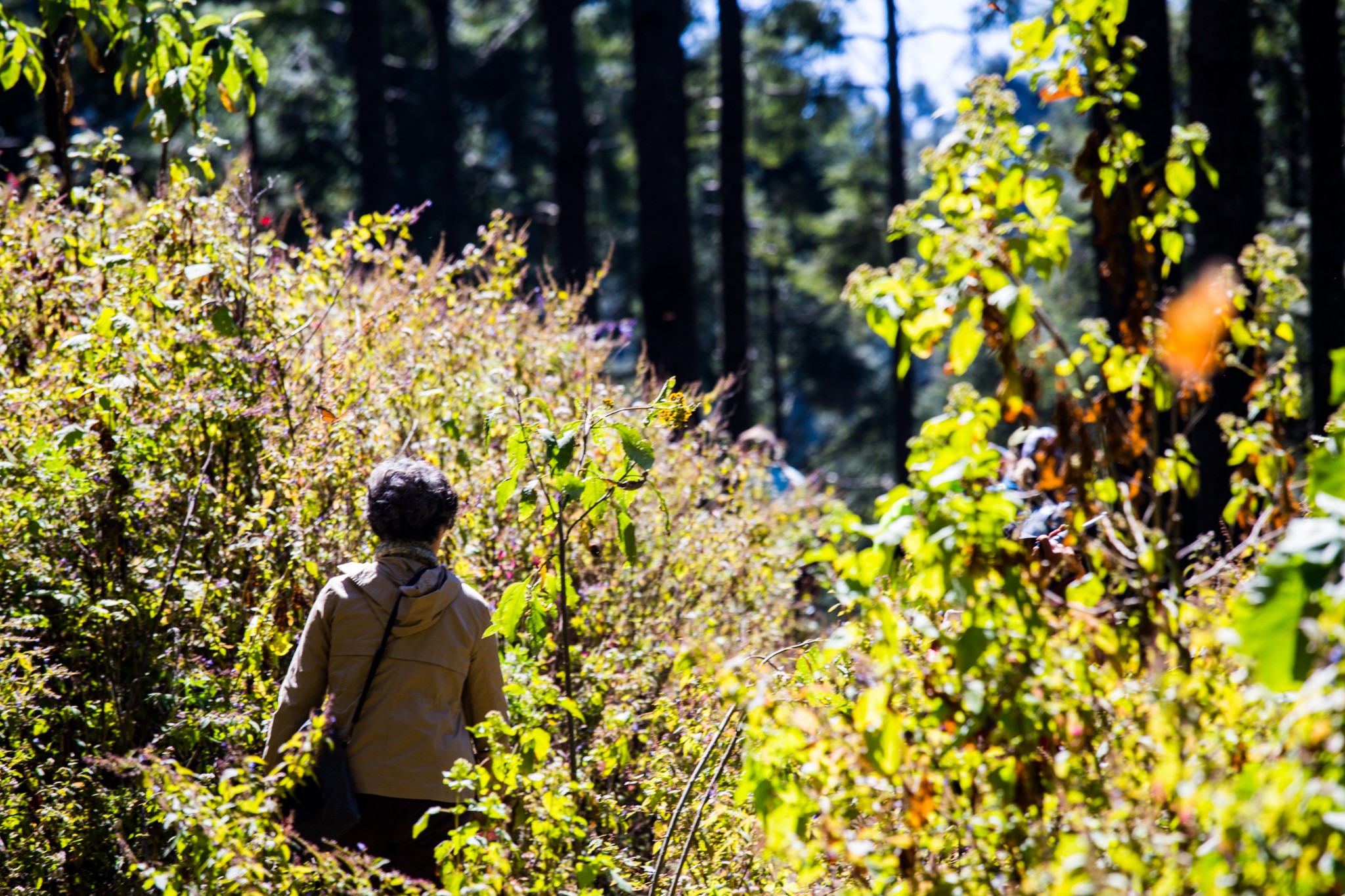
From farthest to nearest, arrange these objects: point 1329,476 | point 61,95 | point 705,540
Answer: point 705,540, point 61,95, point 1329,476

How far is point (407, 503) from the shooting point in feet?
10.2

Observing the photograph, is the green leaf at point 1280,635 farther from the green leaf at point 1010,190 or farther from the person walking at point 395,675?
the person walking at point 395,675

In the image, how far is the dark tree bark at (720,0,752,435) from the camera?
1323 cm

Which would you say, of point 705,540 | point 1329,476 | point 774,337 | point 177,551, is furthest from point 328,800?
point 774,337

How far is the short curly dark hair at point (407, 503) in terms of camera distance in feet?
10.2

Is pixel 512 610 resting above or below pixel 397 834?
above

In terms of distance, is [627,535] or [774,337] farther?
[774,337]

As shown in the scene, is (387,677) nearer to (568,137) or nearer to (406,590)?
(406,590)

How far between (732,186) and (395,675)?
11.4 meters

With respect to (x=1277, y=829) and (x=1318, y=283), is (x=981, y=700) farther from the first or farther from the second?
(x=1318, y=283)

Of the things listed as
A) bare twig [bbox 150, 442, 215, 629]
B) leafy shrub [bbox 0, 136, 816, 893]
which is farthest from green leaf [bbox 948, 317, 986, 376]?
bare twig [bbox 150, 442, 215, 629]

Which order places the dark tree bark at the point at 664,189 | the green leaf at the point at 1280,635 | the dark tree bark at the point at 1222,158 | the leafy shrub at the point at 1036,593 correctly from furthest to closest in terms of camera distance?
the dark tree bark at the point at 664,189
the dark tree bark at the point at 1222,158
the leafy shrub at the point at 1036,593
the green leaf at the point at 1280,635

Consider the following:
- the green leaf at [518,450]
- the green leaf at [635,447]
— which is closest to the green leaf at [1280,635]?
the green leaf at [635,447]

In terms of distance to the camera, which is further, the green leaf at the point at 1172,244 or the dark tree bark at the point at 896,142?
the dark tree bark at the point at 896,142
